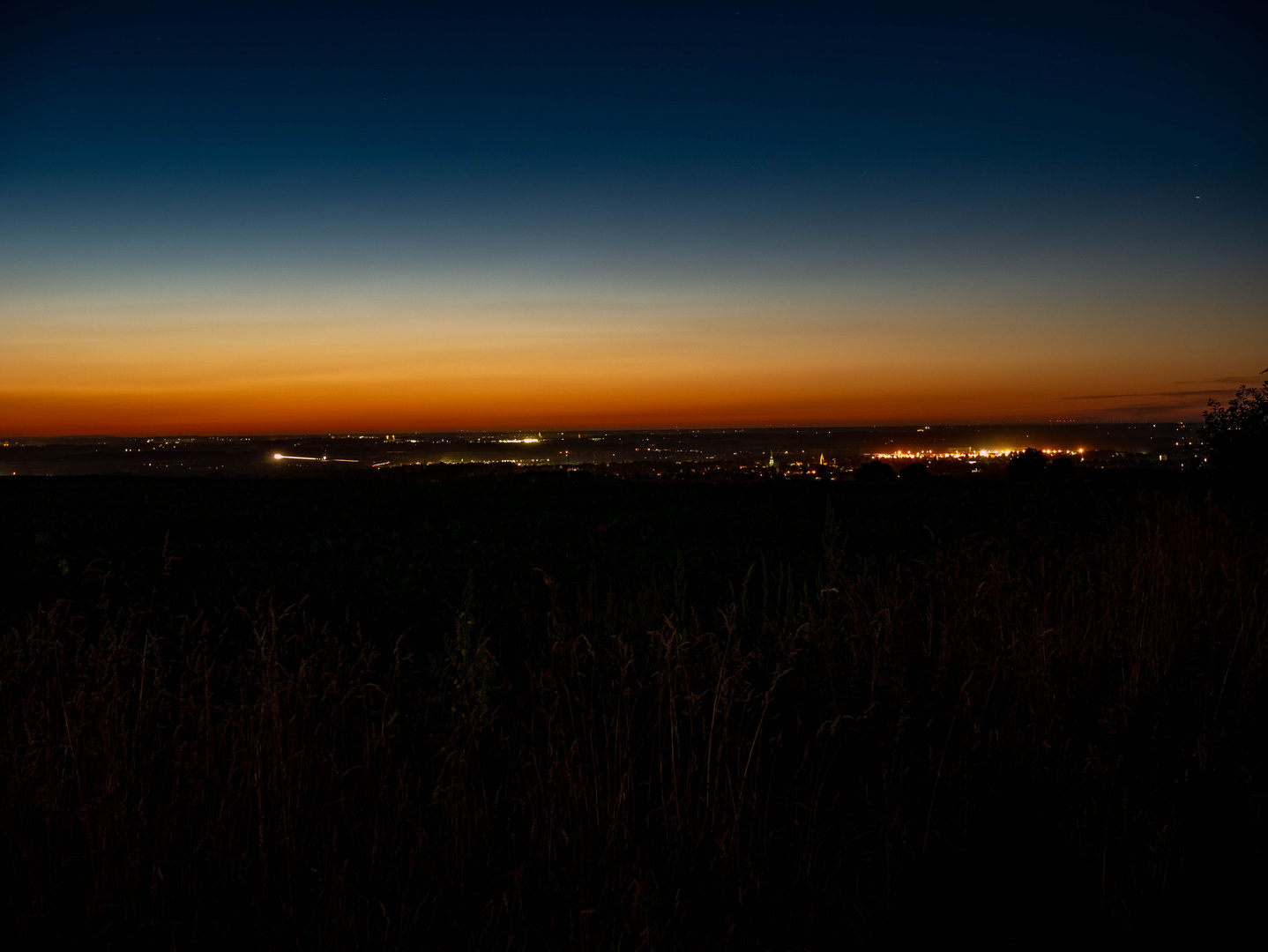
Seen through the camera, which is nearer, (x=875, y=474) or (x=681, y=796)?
(x=681, y=796)

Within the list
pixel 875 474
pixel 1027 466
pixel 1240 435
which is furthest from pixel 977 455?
pixel 1240 435

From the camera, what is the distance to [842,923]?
10.1 ft

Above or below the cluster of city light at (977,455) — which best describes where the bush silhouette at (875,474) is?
above

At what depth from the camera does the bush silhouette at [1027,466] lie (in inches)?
1312

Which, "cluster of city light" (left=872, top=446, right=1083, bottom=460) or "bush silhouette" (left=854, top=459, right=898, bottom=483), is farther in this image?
"cluster of city light" (left=872, top=446, right=1083, bottom=460)

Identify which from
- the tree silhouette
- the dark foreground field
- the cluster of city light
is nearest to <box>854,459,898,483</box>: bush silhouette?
the cluster of city light

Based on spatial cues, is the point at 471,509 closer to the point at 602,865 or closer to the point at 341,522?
the point at 341,522

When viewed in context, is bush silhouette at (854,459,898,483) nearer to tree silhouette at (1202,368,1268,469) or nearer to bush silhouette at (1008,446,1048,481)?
bush silhouette at (1008,446,1048,481)

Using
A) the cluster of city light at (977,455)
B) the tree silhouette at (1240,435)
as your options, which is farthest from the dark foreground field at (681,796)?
the cluster of city light at (977,455)

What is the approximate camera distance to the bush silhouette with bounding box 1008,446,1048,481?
109ft

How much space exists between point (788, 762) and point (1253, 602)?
4.35 m

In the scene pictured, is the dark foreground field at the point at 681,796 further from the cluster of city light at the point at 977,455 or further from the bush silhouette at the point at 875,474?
the cluster of city light at the point at 977,455

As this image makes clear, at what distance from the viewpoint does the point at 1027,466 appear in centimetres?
3653

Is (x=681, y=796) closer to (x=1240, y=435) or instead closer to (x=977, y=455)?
(x=1240, y=435)
